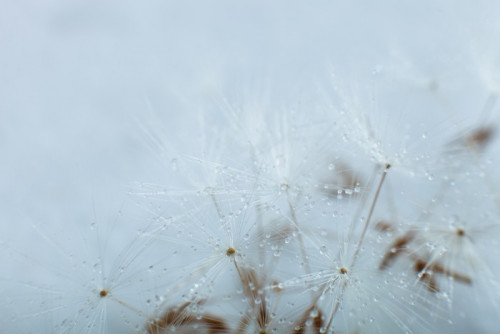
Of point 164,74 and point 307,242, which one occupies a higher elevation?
point 164,74

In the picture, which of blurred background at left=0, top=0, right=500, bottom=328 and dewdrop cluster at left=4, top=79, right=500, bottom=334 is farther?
blurred background at left=0, top=0, right=500, bottom=328

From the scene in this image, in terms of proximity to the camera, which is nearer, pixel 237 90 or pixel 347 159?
pixel 347 159

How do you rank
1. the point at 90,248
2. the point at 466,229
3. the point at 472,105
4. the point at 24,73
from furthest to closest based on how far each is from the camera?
the point at 24,73, the point at 472,105, the point at 90,248, the point at 466,229

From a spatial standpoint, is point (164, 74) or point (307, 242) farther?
point (164, 74)

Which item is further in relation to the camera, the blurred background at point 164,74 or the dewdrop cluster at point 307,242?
the blurred background at point 164,74

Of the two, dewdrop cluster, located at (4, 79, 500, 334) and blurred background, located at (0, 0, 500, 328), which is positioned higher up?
blurred background, located at (0, 0, 500, 328)

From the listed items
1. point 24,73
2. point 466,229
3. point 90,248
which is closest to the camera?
point 466,229

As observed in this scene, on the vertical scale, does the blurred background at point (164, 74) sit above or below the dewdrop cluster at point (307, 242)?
above

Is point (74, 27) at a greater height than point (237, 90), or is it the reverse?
point (74, 27)

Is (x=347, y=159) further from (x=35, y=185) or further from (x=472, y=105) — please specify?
(x=35, y=185)

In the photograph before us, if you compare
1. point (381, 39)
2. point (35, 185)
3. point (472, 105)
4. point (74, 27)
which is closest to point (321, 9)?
point (381, 39)

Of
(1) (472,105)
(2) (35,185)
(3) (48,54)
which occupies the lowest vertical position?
(2) (35,185)
